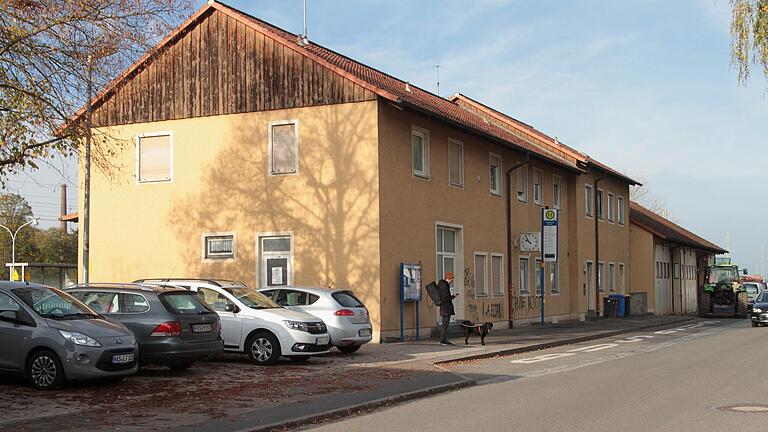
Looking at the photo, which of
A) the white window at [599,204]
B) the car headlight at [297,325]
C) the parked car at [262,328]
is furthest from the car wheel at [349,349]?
the white window at [599,204]

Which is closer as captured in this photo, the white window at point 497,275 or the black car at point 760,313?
the white window at point 497,275

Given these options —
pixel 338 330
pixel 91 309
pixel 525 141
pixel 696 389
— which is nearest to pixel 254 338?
pixel 338 330

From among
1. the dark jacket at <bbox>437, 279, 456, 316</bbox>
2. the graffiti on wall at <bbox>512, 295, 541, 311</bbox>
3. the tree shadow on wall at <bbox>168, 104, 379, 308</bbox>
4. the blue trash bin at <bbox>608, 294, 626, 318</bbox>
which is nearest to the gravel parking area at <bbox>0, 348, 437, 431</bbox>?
the dark jacket at <bbox>437, 279, 456, 316</bbox>

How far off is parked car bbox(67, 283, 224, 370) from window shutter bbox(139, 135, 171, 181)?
10.4 m

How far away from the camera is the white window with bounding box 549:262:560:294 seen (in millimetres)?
35438

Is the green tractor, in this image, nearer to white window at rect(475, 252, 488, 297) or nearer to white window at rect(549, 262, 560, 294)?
white window at rect(549, 262, 560, 294)

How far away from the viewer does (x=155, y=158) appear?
26.1 meters

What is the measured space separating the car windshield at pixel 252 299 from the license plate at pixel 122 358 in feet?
14.1

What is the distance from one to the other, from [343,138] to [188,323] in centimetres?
955

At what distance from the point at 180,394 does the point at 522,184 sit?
21814mm

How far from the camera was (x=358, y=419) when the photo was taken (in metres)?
11.3

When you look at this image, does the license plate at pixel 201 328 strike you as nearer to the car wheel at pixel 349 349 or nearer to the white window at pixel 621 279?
the car wheel at pixel 349 349

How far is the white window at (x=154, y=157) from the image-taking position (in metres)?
25.9

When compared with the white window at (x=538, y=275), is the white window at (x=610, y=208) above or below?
above
